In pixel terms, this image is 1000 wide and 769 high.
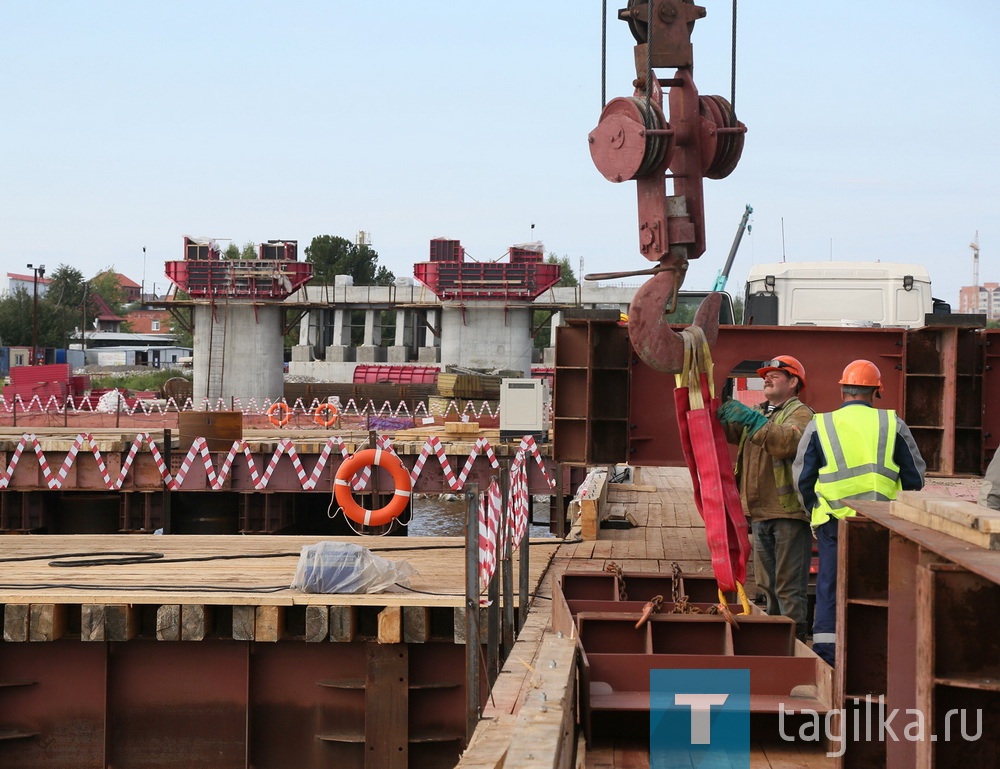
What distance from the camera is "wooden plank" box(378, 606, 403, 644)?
405 inches

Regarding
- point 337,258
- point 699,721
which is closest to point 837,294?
point 699,721

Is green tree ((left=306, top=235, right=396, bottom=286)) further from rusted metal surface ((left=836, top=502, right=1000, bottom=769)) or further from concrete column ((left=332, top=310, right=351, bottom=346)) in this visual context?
rusted metal surface ((left=836, top=502, right=1000, bottom=769))

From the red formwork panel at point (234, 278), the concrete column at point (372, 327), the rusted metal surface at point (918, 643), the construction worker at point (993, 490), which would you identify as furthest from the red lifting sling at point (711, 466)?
the concrete column at point (372, 327)

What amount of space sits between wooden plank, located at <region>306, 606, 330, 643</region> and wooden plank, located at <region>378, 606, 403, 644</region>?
45 centimetres

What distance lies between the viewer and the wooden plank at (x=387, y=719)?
35.0 feet

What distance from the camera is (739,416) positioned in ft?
28.5

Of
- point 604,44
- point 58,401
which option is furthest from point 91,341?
point 604,44

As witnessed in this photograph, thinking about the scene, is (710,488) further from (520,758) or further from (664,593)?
(520,758)

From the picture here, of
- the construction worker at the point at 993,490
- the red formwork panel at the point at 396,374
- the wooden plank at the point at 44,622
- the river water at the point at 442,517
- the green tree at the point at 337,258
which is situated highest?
the green tree at the point at 337,258

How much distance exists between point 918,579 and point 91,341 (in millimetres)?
117925

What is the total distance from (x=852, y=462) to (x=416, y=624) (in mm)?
4365

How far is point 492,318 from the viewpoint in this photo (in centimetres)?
5928

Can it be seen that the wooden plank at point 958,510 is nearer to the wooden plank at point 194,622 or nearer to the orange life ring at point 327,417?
the wooden plank at point 194,622

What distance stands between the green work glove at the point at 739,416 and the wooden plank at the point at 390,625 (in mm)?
3331
